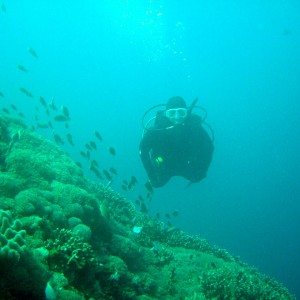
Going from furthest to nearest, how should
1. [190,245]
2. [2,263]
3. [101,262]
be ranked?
[190,245] → [101,262] → [2,263]

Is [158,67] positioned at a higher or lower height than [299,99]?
higher

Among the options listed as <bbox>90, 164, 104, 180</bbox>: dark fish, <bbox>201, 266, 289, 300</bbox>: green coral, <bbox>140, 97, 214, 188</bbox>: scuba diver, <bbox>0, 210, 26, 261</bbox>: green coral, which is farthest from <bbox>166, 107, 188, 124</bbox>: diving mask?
<bbox>0, 210, 26, 261</bbox>: green coral

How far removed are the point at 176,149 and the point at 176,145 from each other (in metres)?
0.14

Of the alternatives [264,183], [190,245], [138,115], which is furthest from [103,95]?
[190,245]

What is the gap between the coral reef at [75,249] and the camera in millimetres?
3529

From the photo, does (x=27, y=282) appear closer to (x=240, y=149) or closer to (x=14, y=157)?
(x=14, y=157)

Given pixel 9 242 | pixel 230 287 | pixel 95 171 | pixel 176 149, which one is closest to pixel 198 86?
pixel 176 149

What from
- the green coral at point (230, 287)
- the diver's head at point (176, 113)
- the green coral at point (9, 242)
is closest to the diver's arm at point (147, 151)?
the diver's head at point (176, 113)

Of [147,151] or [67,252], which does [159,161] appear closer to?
[147,151]

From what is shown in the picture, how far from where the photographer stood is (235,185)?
9356cm

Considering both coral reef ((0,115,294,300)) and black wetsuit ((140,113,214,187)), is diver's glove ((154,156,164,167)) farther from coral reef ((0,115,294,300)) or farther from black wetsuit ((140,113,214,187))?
coral reef ((0,115,294,300))

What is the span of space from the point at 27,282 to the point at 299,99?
315ft

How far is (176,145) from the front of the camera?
1081cm

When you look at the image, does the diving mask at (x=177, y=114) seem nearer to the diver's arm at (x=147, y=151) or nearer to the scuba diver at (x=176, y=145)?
the scuba diver at (x=176, y=145)
